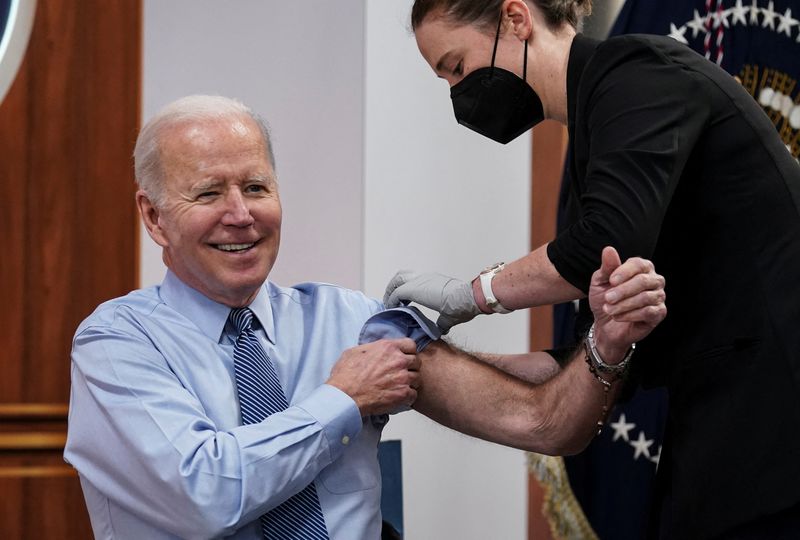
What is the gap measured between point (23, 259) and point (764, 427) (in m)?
1.78

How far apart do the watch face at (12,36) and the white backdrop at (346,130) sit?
604 mm

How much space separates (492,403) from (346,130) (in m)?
1.45

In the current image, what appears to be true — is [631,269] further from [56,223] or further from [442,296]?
[56,223]

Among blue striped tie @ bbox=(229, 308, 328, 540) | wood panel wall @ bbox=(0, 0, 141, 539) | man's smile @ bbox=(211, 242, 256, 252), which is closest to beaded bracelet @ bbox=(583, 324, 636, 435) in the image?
blue striped tie @ bbox=(229, 308, 328, 540)

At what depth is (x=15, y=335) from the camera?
8.18ft

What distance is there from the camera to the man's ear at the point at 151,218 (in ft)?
6.41

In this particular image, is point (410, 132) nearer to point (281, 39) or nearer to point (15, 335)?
point (281, 39)

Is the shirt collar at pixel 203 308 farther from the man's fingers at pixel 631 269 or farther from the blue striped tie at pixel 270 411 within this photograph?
the man's fingers at pixel 631 269

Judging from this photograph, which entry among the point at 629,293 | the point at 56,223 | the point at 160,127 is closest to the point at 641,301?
the point at 629,293

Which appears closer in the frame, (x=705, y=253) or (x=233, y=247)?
(x=705, y=253)

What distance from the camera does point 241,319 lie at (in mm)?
1914

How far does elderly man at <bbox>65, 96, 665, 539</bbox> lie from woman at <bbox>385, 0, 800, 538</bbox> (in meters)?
0.12

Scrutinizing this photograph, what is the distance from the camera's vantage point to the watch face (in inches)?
98.4

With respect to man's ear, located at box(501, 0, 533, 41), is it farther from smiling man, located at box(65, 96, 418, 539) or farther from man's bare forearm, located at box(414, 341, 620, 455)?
man's bare forearm, located at box(414, 341, 620, 455)
